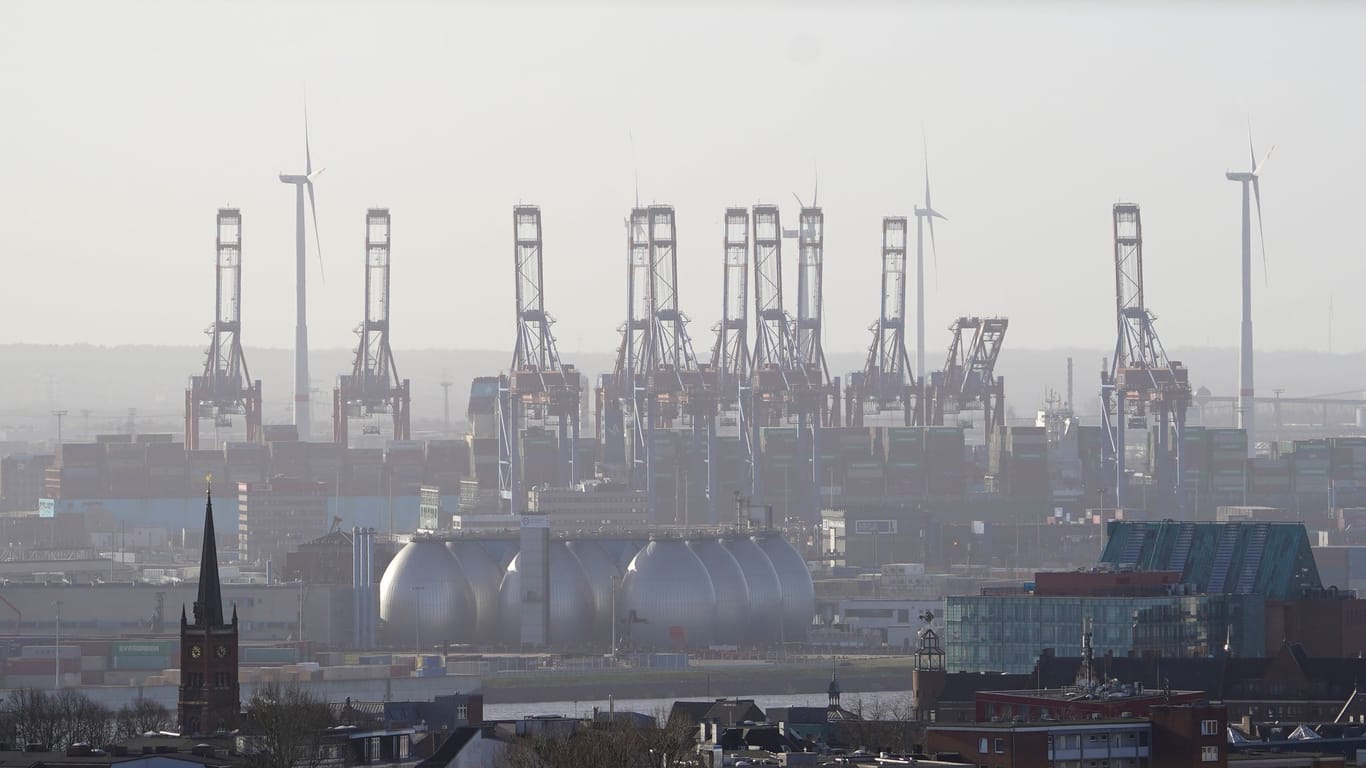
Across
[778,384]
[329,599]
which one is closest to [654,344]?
[778,384]

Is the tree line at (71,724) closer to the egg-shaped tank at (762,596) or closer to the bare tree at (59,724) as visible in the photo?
the bare tree at (59,724)

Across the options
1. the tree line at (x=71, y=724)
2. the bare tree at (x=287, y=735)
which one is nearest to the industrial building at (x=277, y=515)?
the tree line at (x=71, y=724)

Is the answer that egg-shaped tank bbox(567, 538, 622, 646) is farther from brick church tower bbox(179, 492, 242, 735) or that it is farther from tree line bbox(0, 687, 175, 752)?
brick church tower bbox(179, 492, 242, 735)

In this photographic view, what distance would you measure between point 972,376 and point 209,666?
122936 mm

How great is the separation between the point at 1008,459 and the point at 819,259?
14.7 metres

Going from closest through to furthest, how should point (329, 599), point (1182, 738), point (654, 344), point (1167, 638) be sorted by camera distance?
point (1182, 738), point (1167, 638), point (329, 599), point (654, 344)

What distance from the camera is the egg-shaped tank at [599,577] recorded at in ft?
382

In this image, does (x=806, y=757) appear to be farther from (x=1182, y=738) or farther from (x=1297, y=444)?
(x=1297, y=444)

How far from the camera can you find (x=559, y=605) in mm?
115375

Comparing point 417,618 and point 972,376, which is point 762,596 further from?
point 972,376

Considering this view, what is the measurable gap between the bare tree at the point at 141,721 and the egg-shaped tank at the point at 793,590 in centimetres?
4962

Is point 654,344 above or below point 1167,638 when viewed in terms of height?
above

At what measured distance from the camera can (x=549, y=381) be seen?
160875 mm

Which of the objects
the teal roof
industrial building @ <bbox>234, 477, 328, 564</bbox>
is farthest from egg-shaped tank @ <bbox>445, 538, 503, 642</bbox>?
industrial building @ <bbox>234, 477, 328, 564</bbox>
